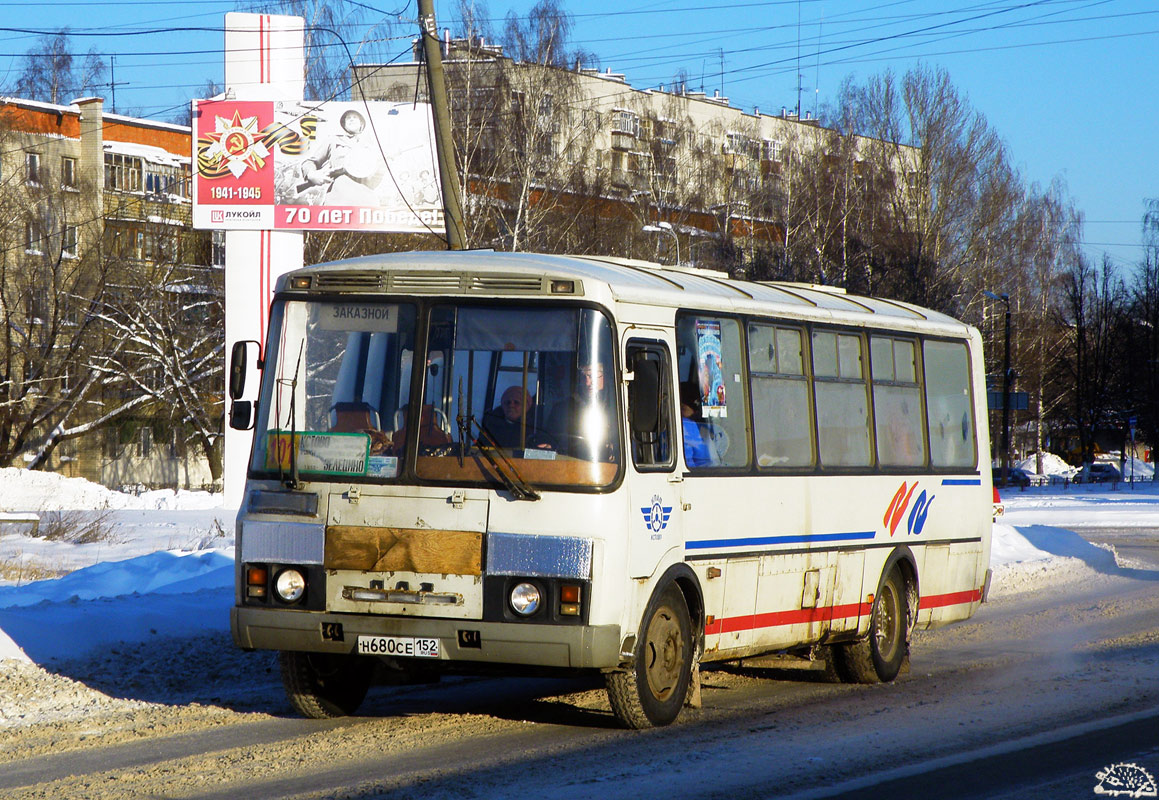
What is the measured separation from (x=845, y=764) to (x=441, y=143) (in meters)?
11.1

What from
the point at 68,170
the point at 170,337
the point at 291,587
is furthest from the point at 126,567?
the point at 68,170

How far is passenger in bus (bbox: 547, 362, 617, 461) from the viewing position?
813 centimetres

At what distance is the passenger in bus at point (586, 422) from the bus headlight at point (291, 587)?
5.49 ft

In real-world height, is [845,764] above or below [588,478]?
below

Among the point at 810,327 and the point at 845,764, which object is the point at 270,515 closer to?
the point at 845,764

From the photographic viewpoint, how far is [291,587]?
834cm

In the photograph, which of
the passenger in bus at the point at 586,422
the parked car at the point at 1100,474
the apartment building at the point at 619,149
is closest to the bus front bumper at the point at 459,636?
the passenger in bus at the point at 586,422

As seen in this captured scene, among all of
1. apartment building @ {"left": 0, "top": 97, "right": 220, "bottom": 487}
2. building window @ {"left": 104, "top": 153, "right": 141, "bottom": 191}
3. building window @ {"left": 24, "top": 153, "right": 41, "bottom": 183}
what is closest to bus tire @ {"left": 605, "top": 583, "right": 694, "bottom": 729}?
apartment building @ {"left": 0, "top": 97, "right": 220, "bottom": 487}

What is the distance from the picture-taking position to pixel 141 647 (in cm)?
1102

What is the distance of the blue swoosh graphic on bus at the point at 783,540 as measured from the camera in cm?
910

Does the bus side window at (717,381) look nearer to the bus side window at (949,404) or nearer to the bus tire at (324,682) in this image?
the bus tire at (324,682)

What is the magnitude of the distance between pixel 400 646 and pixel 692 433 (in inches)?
91.2

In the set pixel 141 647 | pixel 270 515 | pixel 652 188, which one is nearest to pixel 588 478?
pixel 270 515

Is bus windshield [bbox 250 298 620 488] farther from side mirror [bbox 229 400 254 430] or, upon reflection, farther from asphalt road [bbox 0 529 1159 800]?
asphalt road [bbox 0 529 1159 800]
